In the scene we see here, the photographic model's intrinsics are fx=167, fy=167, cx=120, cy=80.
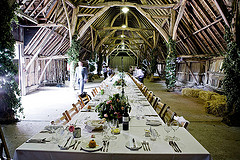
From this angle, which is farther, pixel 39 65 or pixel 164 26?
pixel 164 26

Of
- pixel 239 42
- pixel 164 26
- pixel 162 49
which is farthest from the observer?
pixel 162 49

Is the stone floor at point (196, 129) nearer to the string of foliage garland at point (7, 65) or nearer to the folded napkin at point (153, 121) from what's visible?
the string of foliage garland at point (7, 65)

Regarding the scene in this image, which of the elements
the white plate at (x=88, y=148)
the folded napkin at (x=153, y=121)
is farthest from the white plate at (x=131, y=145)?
the folded napkin at (x=153, y=121)

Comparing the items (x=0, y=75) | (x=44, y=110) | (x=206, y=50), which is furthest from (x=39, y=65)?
(x=206, y=50)

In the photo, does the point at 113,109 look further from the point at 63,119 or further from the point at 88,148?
the point at 63,119

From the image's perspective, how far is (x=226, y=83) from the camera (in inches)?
178

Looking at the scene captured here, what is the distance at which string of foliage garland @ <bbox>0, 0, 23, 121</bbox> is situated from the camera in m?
3.68

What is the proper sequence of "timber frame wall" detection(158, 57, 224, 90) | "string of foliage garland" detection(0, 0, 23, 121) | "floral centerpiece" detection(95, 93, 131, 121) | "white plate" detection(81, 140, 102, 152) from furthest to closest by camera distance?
"timber frame wall" detection(158, 57, 224, 90) → "string of foliage garland" detection(0, 0, 23, 121) → "floral centerpiece" detection(95, 93, 131, 121) → "white plate" detection(81, 140, 102, 152)

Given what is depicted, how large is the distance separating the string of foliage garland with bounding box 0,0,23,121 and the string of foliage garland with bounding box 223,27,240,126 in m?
5.35

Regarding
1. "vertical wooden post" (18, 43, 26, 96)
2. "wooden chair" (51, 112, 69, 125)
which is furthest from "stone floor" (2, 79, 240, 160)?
"vertical wooden post" (18, 43, 26, 96)

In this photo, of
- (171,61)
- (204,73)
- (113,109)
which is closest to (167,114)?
(113,109)

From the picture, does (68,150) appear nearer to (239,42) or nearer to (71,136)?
(71,136)

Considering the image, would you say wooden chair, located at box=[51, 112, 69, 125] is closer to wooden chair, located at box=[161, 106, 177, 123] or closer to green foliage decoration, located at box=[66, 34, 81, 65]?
wooden chair, located at box=[161, 106, 177, 123]

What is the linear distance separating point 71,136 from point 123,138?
0.63 metres
